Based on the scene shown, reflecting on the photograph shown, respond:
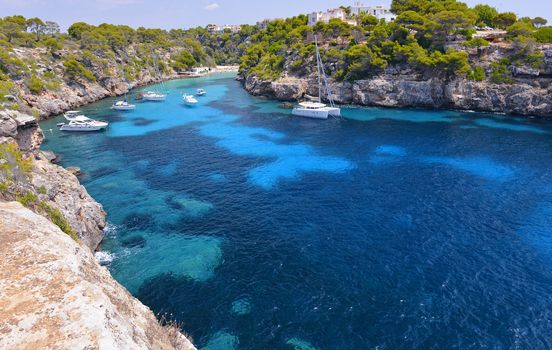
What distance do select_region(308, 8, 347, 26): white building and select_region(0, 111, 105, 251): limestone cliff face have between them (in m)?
A: 128

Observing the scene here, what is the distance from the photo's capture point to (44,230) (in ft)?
61.3

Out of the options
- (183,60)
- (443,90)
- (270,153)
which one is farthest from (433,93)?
(183,60)

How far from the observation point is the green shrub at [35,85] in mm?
92250

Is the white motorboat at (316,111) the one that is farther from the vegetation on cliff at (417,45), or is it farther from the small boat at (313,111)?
the vegetation on cliff at (417,45)

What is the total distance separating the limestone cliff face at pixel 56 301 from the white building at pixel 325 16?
144m

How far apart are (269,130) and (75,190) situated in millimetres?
47530

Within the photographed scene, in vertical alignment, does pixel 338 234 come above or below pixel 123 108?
below

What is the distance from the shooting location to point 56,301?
13.4 metres

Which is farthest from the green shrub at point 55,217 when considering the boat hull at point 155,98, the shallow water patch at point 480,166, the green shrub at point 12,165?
the boat hull at point 155,98

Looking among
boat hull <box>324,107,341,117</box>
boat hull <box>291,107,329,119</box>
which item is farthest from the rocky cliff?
boat hull <box>291,107,329,119</box>

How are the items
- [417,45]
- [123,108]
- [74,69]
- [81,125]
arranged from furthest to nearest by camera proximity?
[74,69] → [123,108] → [417,45] → [81,125]

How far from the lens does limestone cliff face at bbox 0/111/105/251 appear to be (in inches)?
1222

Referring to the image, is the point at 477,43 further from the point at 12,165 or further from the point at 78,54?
the point at 78,54

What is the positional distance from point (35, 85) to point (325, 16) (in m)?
112
